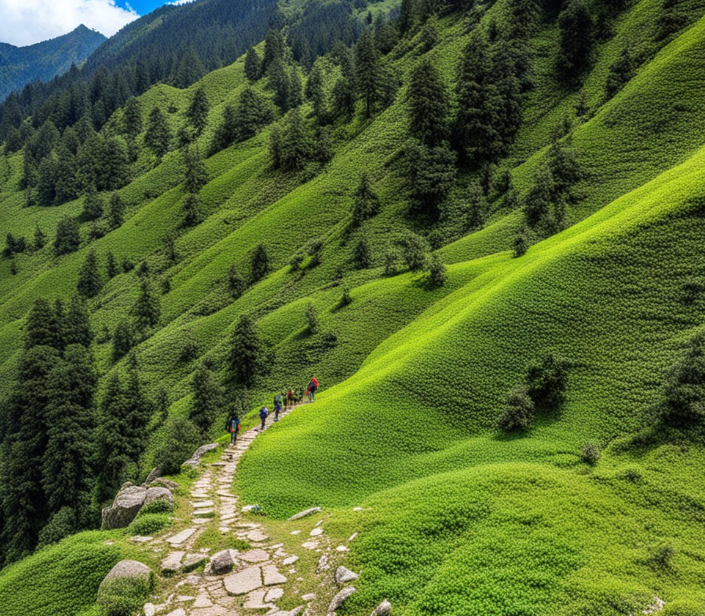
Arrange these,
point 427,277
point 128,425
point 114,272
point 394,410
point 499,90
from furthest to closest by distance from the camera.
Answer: point 114,272, point 499,90, point 128,425, point 427,277, point 394,410

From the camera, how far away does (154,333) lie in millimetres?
90688

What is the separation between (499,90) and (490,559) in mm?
93706

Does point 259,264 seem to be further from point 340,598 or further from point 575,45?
point 340,598

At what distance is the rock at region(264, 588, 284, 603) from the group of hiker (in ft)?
59.5

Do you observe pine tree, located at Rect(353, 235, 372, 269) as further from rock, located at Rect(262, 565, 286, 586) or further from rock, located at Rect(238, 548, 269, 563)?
rock, located at Rect(262, 565, 286, 586)

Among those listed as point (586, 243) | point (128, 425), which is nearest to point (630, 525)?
point (586, 243)

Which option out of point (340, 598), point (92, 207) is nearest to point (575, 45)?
point (340, 598)

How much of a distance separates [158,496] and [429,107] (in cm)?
8715

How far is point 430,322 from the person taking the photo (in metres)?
46.1

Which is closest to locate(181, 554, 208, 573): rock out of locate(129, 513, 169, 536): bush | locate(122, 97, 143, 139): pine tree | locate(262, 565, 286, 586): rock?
locate(262, 565, 286, 586): rock

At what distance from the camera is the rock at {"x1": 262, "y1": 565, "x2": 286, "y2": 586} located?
1473 cm

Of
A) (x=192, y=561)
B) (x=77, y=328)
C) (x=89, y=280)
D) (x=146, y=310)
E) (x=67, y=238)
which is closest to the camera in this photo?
(x=192, y=561)

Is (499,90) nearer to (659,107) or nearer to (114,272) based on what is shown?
(659,107)

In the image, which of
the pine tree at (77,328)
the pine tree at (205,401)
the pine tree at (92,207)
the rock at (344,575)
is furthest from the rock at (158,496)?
the pine tree at (92,207)
